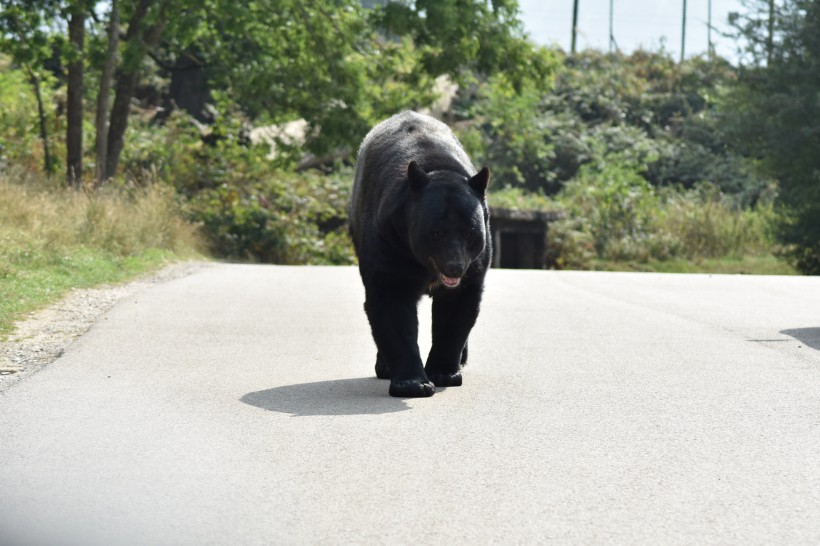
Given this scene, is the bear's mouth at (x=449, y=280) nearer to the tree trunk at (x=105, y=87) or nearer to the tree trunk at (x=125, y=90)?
the tree trunk at (x=105, y=87)

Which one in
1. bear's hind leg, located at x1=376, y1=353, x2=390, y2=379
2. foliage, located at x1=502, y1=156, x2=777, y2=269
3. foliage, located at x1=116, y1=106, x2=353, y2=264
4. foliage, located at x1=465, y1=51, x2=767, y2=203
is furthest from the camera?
foliage, located at x1=465, y1=51, x2=767, y2=203

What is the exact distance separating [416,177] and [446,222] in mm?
332

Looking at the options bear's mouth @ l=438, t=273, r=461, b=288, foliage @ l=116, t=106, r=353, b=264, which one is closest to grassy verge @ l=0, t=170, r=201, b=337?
foliage @ l=116, t=106, r=353, b=264

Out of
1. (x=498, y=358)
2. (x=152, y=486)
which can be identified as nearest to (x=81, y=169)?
(x=498, y=358)

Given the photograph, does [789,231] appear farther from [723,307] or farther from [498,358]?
[498,358]

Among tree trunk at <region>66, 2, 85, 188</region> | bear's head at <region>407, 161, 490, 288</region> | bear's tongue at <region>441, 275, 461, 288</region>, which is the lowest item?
bear's tongue at <region>441, 275, 461, 288</region>

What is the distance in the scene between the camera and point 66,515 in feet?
16.1

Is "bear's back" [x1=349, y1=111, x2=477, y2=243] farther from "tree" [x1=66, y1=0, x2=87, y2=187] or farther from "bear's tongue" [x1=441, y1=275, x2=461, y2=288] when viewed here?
"tree" [x1=66, y1=0, x2=87, y2=187]

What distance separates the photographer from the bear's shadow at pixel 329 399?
285 inches

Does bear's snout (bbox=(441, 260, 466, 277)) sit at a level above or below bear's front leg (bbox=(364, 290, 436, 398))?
above

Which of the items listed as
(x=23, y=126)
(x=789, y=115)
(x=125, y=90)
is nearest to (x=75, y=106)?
(x=125, y=90)

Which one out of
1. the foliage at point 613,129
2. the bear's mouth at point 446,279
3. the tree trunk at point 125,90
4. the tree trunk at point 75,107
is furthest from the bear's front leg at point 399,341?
the foliage at point 613,129

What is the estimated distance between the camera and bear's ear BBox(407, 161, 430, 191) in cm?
760

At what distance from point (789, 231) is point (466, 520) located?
73.7 ft
